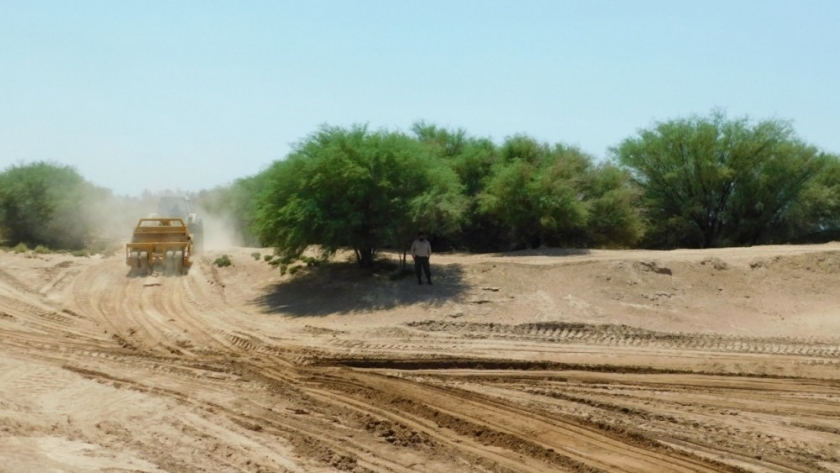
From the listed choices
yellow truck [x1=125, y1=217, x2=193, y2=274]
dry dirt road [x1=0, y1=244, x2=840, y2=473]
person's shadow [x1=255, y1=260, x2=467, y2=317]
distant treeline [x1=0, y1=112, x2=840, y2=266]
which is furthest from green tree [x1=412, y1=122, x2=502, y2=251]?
yellow truck [x1=125, y1=217, x2=193, y2=274]

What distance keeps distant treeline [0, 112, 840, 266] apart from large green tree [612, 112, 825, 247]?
0.17 feet

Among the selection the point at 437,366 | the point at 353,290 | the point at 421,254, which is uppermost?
the point at 421,254

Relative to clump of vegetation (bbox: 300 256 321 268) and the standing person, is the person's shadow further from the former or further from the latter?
the standing person

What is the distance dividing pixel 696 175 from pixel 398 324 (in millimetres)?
20462

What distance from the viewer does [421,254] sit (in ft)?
67.5

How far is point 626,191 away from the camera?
2866 cm

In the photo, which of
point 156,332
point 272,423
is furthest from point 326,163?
point 272,423

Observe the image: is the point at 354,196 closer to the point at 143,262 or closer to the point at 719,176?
the point at 143,262

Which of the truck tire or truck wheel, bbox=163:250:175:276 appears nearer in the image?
the truck tire

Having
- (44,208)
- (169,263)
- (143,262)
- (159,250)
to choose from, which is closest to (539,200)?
(169,263)

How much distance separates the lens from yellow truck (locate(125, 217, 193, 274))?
25547 millimetres

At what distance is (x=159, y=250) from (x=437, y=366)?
14.2 meters

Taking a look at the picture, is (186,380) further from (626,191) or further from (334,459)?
(626,191)

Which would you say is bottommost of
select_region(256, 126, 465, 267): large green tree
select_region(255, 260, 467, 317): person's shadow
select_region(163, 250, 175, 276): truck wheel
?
select_region(255, 260, 467, 317): person's shadow
